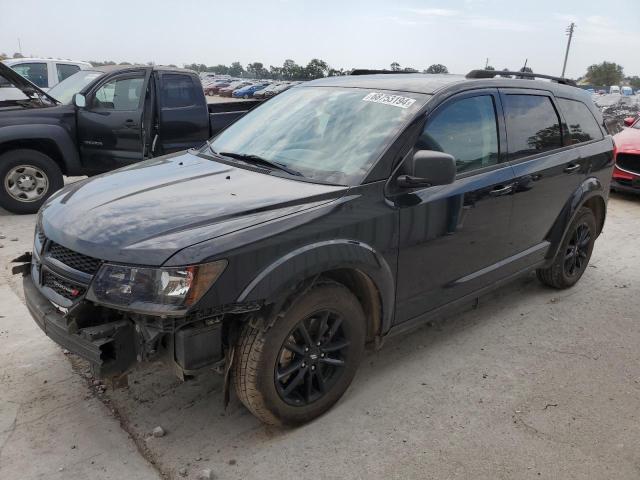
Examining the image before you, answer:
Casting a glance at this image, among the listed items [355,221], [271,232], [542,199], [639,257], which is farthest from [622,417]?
[639,257]

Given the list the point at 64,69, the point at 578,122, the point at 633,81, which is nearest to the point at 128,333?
the point at 578,122

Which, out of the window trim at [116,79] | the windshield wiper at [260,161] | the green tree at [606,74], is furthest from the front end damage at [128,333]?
the green tree at [606,74]

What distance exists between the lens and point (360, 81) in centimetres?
365

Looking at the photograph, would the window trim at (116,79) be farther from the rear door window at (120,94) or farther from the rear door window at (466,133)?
the rear door window at (466,133)

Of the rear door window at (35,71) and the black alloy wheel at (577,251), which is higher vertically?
the rear door window at (35,71)

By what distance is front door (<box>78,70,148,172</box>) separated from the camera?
23.1ft

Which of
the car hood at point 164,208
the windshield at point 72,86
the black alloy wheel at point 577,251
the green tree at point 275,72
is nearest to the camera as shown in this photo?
the car hood at point 164,208

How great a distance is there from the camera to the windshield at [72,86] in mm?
7425

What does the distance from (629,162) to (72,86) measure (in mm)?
8827

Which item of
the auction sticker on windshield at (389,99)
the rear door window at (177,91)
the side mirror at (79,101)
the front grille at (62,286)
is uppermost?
the auction sticker on windshield at (389,99)

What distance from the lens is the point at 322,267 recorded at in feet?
8.54

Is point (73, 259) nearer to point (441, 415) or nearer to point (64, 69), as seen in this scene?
point (441, 415)

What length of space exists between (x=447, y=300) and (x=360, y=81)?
5.20ft

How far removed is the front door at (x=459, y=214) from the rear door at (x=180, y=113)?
4.74 metres
